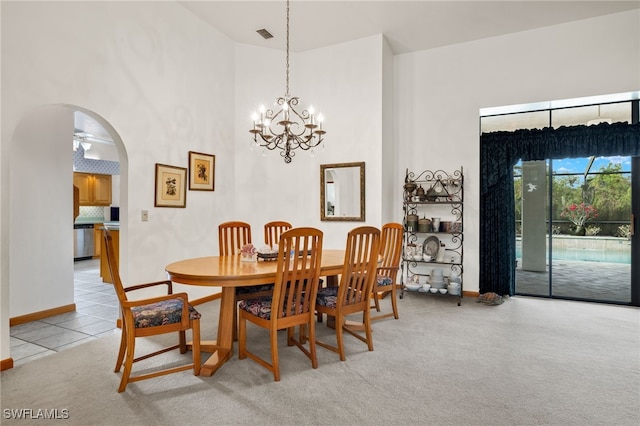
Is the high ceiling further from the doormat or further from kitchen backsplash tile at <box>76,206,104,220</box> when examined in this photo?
kitchen backsplash tile at <box>76,206,104,220</box>

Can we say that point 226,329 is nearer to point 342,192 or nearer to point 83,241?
point 342,192

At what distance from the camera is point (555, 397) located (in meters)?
2.24

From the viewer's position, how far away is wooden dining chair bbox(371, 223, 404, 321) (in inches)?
146

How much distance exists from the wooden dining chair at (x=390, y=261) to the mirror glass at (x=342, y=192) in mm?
915

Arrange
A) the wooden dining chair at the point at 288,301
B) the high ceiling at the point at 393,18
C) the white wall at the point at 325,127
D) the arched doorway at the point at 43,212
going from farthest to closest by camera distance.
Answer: the white wall at the point at 325,127 < the high ceiling at the point at 393,18 < the arched doorway at the point at 43,212 < the wooden dining chair at the point at 288,301

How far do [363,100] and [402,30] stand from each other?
98cm

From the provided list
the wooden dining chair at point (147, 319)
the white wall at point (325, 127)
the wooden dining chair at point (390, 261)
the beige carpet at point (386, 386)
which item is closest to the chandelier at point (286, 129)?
the white wall at point (325, 127)

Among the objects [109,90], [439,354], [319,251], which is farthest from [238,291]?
[109,90]

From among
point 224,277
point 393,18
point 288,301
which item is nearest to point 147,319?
point 224,277

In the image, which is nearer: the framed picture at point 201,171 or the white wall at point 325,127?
the framed picture at point 201,171

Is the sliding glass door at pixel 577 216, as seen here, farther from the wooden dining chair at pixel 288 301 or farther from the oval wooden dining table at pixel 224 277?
the wooden dining chair at pixel 288 301

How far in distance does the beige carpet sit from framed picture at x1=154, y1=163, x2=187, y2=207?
147 cm

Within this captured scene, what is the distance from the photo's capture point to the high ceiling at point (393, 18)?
13.1 ft

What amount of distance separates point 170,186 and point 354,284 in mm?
2470
